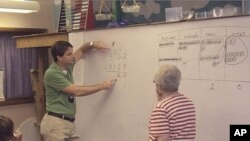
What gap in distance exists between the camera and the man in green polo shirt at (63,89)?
3.22 m

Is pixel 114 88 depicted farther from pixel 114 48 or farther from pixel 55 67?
pixel 55 67

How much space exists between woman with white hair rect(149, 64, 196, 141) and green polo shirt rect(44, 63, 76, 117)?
1.19m

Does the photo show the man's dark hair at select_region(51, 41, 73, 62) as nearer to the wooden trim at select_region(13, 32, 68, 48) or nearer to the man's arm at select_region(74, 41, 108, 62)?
the man's arm at select_region(74, 41, 108, 62)

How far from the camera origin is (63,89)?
3.23 m

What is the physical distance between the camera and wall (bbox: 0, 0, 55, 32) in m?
4.84

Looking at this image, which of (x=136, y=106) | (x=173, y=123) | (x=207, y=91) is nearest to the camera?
(x=173, y=123)

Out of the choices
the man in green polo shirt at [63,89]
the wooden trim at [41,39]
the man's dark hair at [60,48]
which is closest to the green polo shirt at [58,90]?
the man in green polo shirt at [63,89]

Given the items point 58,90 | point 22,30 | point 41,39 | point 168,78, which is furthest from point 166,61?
point 22,30

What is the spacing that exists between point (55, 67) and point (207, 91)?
1360mm

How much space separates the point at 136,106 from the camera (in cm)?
302

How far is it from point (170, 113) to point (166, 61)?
2.10ft

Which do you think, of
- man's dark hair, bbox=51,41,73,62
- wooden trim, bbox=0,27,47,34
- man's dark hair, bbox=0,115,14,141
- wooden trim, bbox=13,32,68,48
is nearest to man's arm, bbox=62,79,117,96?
man's dark hair, bbox=51,41,73,62

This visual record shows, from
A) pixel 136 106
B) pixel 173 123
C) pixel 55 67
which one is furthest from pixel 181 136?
pixel 55 67

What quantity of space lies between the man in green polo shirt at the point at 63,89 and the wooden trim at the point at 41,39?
38 centimetres
